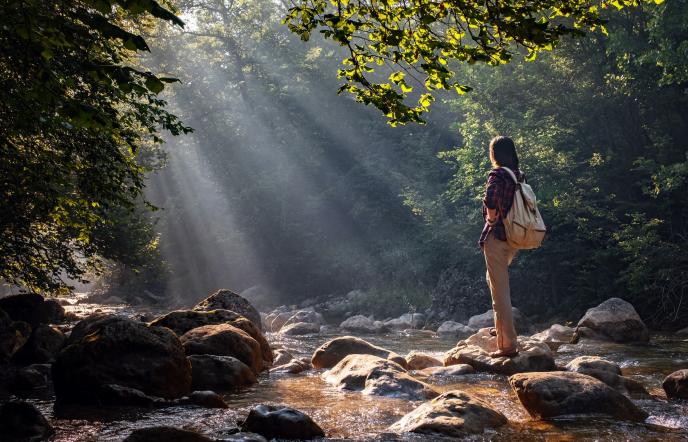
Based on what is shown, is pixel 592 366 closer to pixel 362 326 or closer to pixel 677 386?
pixel 677 386

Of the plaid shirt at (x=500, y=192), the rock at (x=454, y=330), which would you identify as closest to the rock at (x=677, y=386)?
the plaid shirt at (x=500, y=192)

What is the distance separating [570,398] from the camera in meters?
5.12

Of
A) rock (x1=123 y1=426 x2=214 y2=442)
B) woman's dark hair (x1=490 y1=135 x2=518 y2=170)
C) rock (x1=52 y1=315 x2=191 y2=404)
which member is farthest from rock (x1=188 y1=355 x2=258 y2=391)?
woman's dark hair (x1=490 y1=135 x2=518 y2=170)

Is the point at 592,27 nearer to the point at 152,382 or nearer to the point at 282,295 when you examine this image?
the point at 152,382

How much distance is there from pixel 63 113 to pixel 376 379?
4.49 metres

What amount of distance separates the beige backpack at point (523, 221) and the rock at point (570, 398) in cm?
172

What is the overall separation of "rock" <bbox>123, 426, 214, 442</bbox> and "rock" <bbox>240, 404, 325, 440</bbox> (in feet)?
2.14

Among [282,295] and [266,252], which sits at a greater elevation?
[266,252]

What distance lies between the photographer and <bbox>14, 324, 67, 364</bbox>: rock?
29.3ft

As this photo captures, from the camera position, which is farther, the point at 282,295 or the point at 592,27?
the point at 282,295

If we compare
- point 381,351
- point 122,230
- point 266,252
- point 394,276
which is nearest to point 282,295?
point 266,252

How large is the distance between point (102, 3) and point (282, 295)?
1082 inches

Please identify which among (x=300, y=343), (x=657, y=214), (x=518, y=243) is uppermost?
(x=657, y=214)

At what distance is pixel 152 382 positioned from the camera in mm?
6121
